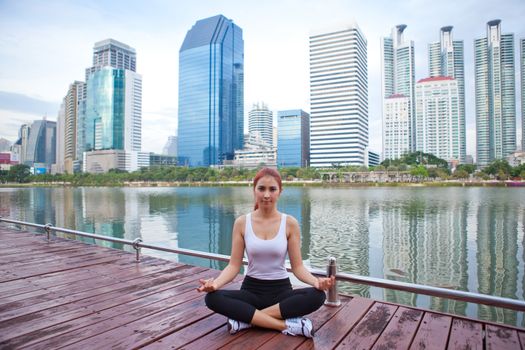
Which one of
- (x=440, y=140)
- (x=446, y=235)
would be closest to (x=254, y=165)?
(x=440, y=140)

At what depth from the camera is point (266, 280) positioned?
310 centimetres

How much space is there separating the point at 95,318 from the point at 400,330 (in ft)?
9.88

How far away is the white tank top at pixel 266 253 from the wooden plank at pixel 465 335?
5.07 ft

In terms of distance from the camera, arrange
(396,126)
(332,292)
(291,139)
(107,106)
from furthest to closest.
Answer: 1. (107,106)
2. (396,126)
3. (291,139)
4. (332,292)

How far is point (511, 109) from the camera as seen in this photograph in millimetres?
141125

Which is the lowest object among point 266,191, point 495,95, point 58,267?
point 58,267

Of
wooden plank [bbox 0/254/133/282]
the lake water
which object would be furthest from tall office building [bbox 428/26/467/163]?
wooden plank [bbox 0/254/133/282]

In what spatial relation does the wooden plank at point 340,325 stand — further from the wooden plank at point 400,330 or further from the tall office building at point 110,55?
the tall office building at point 110,55

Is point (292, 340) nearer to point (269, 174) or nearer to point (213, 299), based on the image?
point (213, 299)

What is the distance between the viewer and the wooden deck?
2.82 metres

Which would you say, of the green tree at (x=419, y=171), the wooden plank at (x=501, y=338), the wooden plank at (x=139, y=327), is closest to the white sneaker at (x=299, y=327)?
the wooden plank at (x=139, y=327)

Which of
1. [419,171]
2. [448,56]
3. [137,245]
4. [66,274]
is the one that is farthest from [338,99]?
[66,274]

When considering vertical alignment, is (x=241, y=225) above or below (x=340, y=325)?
above

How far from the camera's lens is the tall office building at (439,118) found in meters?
131
